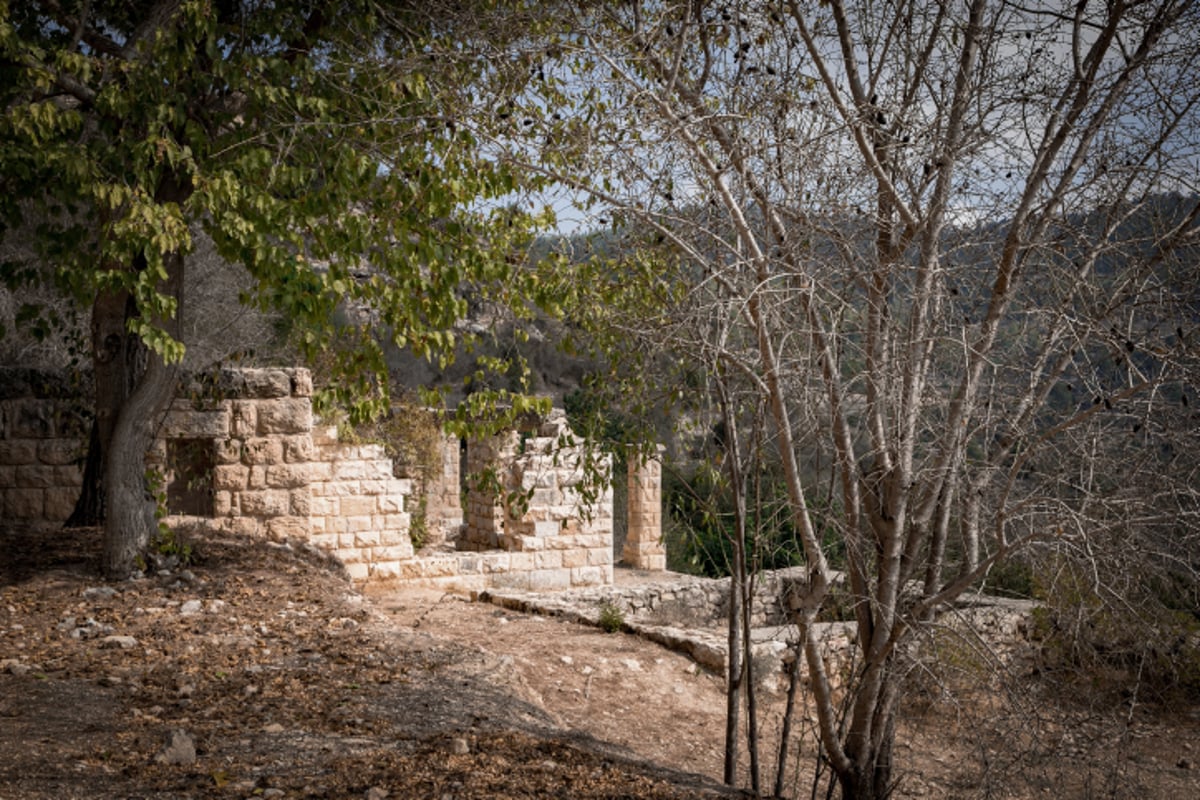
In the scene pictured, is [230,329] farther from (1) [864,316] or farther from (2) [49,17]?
(1) [864,316]

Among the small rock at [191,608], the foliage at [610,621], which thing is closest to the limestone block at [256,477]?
the small rock at [191,608]

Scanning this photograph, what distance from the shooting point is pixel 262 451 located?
927cm

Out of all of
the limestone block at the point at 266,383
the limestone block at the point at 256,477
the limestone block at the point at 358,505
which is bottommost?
the limestone block at the point at 358,505

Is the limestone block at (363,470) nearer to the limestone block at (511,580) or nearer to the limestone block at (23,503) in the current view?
the limestone block at (511,580)

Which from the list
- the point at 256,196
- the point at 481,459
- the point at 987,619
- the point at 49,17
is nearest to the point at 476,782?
the point at 256,196

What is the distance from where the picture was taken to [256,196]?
564cm

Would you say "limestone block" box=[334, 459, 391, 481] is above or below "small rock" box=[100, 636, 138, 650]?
above

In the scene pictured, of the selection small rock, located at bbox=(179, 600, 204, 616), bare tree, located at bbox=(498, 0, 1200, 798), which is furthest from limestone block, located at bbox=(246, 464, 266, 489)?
bare tree, located at bbox=(498, 0, 1200, 798)

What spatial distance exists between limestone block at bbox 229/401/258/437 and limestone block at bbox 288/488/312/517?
0.74m

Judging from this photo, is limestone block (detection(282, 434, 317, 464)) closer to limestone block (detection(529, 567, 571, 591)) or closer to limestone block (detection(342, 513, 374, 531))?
limestone block (detection(342, 513, 374, 531))

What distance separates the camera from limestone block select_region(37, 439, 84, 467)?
855cm

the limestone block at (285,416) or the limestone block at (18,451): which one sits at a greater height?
the limestone block at (285,416)

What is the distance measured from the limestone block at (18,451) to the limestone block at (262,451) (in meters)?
1.72

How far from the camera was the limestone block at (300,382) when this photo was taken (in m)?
9.38
